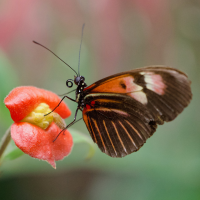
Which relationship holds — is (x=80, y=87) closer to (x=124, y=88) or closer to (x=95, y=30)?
(x=124, y=88)

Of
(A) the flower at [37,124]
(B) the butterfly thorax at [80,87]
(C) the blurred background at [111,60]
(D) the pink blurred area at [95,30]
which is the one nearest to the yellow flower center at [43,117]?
(A) the flower at [37,124]

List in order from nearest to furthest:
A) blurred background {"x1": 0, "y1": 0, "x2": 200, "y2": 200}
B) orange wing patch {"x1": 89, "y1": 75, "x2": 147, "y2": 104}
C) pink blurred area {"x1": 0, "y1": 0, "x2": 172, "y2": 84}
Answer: orange wing patch {"x1": 89, "y1": 75, "x2": 147, "y2": 104}
blurred background {"x1": 0, "y1": 0, "x2": 200, "y2": 200}
pink blurred area {"x1": 0, "y1": 0, "x2": 172, "y2": 84}

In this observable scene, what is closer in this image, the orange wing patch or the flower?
the flower

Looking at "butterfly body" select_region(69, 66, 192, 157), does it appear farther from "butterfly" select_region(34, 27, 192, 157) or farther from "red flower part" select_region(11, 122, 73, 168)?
"red flower part" select_region(11, 122, 73, 168)

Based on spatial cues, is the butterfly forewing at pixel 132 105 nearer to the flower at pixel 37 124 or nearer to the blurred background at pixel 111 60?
the flower at pixel 37 124

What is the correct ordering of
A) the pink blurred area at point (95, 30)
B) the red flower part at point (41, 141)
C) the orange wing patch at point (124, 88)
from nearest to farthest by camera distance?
the red flower part at point (41, 141) → the orange wing patch at point (124, 88) → the pink blurred area at point (95, 30)

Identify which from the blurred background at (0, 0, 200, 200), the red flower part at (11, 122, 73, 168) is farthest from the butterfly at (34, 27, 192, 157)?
the blurred background at (0, 0, 200, 200)

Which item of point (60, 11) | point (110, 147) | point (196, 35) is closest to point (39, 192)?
point (110, 147)

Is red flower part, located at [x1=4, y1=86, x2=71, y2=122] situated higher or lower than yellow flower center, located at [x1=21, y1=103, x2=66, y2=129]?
higher
